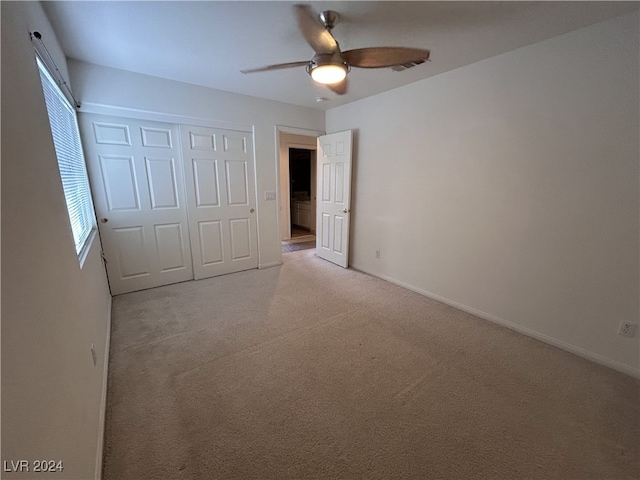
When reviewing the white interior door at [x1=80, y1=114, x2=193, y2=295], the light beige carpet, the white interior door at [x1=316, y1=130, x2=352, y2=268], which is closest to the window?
the white interior door at [x1=80, y1=114, x2=193, y2=295]

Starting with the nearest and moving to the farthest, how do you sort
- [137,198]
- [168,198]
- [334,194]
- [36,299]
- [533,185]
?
1. [36,299]
2. [533,185]
3. [137,198]
4. [168,198]
5. [334,194]

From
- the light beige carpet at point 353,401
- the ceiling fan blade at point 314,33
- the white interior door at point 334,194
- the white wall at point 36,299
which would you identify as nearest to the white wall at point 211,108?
the white interior door at point 334,194

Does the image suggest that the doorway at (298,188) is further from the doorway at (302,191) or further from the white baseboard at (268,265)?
the white baseboard at (268,265)

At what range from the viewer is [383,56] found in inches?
67.6

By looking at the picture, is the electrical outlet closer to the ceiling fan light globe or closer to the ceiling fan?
the ceiling fan

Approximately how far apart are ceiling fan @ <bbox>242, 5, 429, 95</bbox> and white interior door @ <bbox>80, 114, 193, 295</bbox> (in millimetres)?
2009

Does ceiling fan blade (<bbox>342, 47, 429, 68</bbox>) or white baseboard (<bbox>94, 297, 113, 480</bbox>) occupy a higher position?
ceiling fan blade (<bbox>342, 47, 429, 68</bbox>)

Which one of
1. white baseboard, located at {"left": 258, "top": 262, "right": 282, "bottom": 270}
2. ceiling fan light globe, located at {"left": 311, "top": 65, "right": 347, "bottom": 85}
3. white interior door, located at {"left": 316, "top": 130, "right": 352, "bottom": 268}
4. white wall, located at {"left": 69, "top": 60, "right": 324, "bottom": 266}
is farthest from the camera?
white baseboard, located at {"left": 258, "top": 262, "right": 282, "bottom": 270}

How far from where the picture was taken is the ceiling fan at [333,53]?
1615mm

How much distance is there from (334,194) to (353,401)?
291 cm

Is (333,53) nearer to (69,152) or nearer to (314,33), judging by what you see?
(314,33)

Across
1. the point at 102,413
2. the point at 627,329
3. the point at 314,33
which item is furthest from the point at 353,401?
the point at 314,33

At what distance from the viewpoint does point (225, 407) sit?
158 centimetres

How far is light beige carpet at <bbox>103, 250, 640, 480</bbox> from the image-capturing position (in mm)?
1290
